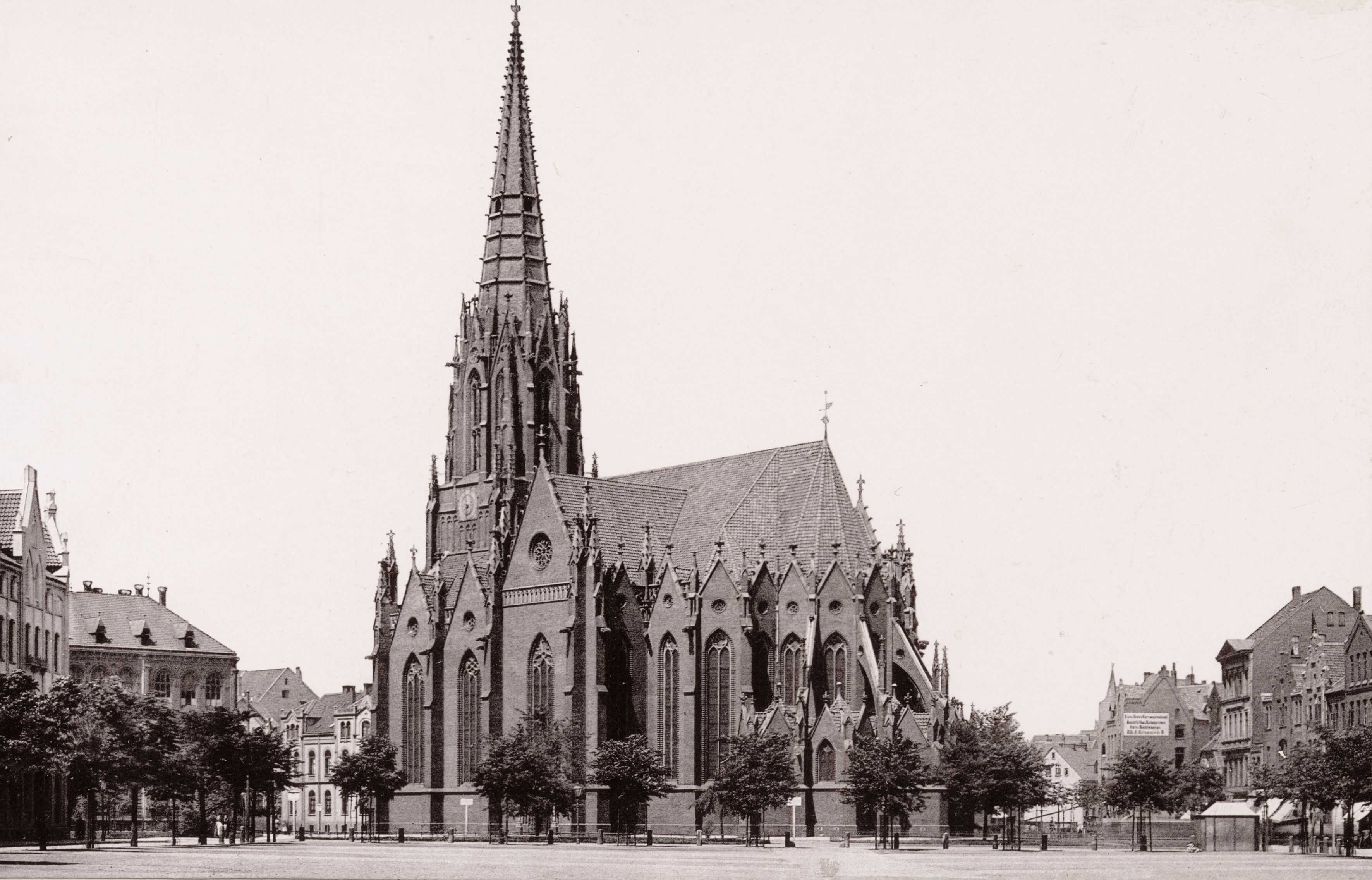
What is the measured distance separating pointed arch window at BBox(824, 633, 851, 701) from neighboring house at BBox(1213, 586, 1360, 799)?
30.9m

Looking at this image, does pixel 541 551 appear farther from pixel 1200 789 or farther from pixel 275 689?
pixel 275 689

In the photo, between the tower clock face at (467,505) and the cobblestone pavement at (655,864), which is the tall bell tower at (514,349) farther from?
the cobblestone pavement at (655,864)

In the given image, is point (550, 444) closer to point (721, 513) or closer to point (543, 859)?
point (721, 513)

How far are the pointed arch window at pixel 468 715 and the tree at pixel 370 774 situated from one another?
393 cm

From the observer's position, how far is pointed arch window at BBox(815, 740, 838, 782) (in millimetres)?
96188

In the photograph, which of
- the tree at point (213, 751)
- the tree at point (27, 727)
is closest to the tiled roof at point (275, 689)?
the tree at point (213, 751)

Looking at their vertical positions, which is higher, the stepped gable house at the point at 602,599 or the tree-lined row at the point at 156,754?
the stepped gable house at the point at 602,599

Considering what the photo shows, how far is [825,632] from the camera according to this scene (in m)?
101

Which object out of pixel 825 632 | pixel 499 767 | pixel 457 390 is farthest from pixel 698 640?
pixel 457 390

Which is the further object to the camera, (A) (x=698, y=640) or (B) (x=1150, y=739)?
(B) (x=1150, y=739)

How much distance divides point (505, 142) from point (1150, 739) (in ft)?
264

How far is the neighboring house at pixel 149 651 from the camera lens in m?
139

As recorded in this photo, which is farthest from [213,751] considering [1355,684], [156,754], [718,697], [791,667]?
[1355,684]

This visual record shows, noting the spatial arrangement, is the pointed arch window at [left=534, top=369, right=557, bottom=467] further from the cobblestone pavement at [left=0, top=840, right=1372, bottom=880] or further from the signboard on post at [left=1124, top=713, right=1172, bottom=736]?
the signboard on post at [left=1124, top=713, right=1172, bottom=736]
